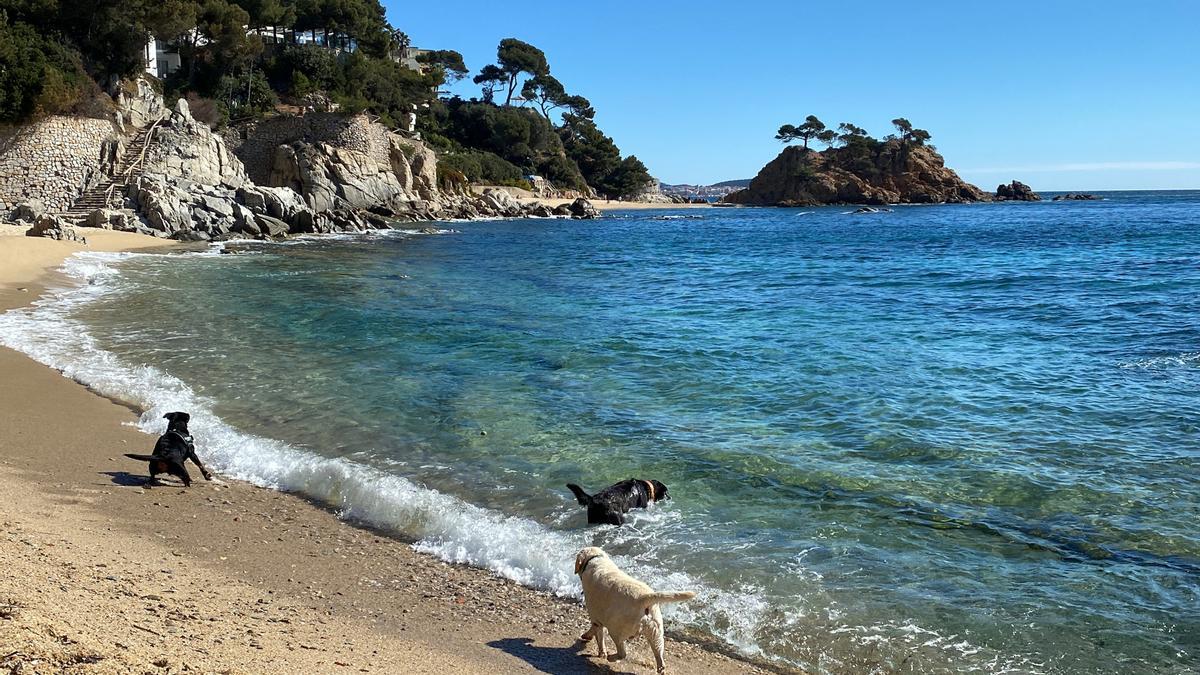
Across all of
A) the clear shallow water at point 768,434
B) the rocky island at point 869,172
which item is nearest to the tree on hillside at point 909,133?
the rocky island at point 869,172

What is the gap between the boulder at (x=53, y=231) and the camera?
96.4 ft

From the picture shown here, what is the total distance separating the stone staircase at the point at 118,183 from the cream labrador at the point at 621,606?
128 feet

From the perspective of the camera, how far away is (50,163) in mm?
40062

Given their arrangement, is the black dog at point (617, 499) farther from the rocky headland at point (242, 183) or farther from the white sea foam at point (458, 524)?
the rocky headland at point (242, 183)

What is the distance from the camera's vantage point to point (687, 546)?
6.86 m

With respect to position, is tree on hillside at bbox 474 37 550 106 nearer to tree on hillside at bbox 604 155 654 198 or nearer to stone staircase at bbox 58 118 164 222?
tree on hillside at bbox 604 155 654 198

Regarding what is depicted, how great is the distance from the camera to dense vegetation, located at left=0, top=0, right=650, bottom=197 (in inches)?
1665

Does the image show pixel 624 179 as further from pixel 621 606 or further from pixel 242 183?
pixel 621 606

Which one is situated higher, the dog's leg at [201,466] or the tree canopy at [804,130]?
the tree canopy at [804,130]

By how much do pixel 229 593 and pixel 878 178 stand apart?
12379 cm

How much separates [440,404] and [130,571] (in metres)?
5.88

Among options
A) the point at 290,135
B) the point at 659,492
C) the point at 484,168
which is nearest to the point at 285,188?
the point at 290,135

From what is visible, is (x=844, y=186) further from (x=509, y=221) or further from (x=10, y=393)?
(x=10, y=393)

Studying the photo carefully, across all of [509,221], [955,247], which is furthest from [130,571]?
[509,221]
